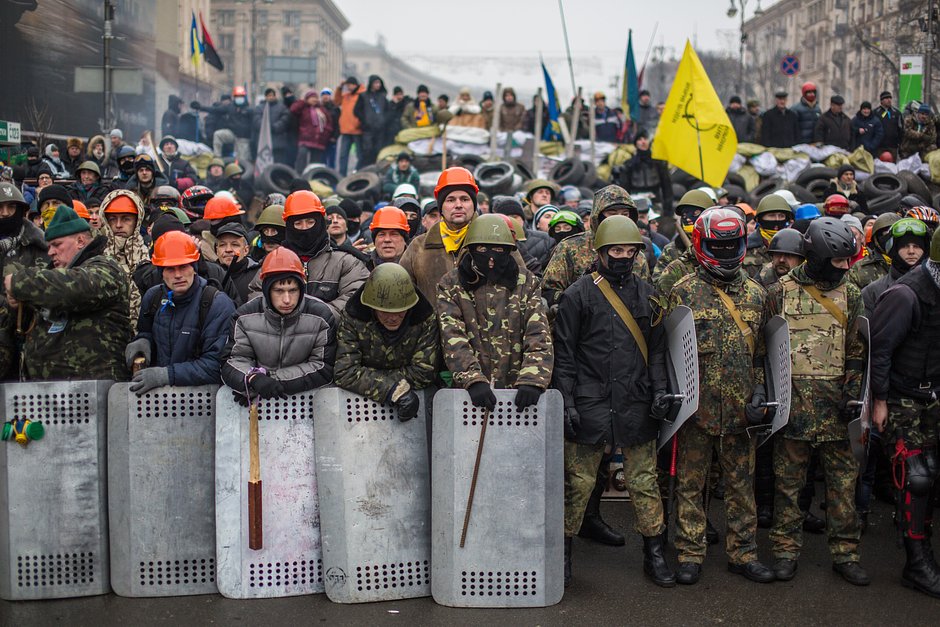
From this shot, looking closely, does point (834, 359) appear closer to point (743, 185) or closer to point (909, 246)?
point (909, 246)

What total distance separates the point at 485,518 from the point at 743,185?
48.6 feet

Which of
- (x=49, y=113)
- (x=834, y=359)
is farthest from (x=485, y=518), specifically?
(x=49, y=113)

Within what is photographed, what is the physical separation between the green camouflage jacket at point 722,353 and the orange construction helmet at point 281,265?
239cm

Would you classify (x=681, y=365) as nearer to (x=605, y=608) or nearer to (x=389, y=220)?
(x=605, y=608)

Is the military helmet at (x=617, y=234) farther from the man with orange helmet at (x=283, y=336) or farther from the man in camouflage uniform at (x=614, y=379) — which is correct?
the man with orange helmet at (x=283, y=336)

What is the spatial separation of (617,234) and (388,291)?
1452 millimetres

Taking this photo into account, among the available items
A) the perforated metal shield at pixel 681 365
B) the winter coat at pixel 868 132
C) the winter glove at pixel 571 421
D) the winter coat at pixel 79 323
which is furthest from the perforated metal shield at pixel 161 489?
the winter coat at pixel 868 132

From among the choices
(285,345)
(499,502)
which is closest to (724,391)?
(499,502)

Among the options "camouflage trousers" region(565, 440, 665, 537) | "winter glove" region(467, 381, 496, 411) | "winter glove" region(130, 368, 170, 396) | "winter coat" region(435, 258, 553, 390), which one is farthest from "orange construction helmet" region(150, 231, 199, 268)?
"camouflage trousers" region(565, 440, 665, 537)

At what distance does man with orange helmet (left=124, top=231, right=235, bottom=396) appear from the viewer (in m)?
→ 5.83

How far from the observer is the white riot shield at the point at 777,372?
5.79m

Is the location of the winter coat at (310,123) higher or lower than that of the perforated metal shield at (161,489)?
higher

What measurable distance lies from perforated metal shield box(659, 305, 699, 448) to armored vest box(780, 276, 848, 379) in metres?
0.76

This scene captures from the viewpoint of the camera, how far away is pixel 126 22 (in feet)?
92.5
